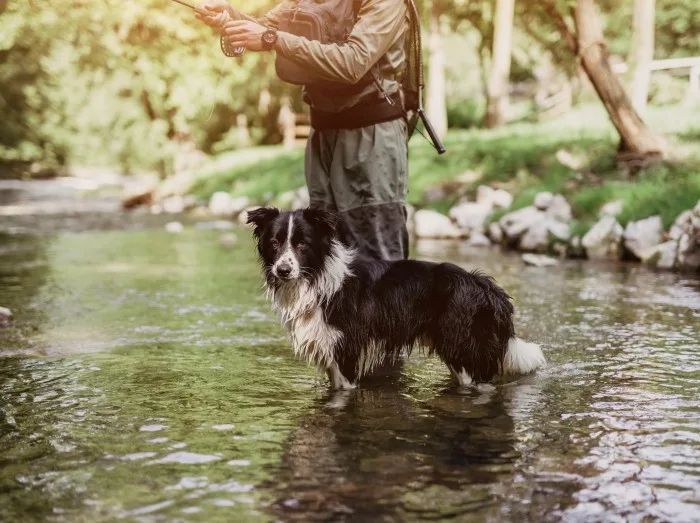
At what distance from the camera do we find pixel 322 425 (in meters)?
4.34

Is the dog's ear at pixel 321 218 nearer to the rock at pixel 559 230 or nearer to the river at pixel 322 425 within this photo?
the river at pixel 322 425

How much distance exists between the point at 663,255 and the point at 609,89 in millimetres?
4346

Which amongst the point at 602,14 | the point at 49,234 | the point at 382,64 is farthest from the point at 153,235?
the point at 602,14

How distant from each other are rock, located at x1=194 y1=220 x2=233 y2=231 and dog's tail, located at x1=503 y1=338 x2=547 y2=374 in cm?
1263

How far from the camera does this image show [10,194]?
104 ft

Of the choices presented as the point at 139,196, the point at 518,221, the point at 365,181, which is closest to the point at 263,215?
the point at 365,181

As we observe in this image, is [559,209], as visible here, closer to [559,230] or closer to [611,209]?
[559,230]

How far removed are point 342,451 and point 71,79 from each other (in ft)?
181

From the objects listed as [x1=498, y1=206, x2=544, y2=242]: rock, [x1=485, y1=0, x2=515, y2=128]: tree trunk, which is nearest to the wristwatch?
[x1=498, y1=206, x2=544, y2=242]: rock

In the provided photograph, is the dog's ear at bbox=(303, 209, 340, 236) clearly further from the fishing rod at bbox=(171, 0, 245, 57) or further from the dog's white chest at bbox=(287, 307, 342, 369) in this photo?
the fishing rod at bbox=(171, 0, 245, 57)

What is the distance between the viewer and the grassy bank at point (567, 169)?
40.7 ft

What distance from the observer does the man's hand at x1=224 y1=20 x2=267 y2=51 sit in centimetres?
468

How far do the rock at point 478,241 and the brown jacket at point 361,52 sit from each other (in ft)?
28.0

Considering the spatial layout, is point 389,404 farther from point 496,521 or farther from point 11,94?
point 11,94
